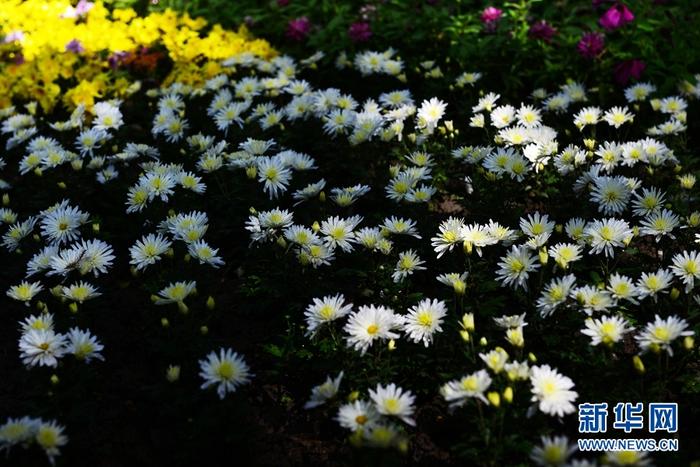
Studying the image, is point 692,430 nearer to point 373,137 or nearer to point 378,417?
point 378,417

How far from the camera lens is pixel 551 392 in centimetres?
259

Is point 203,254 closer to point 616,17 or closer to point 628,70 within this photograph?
point 628,70

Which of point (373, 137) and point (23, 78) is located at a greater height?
point (23, 78)

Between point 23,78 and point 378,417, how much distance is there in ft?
15.1

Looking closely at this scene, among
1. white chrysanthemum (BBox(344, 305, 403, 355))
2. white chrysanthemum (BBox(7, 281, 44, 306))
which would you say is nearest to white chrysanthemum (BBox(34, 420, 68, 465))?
white chrysanthemum (BBox(7, 281, 44, 306))

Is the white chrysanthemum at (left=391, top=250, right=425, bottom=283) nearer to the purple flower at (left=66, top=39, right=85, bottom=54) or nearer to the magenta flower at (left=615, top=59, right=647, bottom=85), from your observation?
the magenta flower at (left=615, top=59, right=647, bottom=85)

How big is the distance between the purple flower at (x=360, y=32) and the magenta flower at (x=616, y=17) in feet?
5.92

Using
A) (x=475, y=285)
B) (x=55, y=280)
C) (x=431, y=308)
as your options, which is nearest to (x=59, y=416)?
(x=55, y=280)

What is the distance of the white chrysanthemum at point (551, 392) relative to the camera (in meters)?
2.55

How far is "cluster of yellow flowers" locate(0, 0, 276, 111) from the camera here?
5.72 metres

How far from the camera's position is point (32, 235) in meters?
3.96

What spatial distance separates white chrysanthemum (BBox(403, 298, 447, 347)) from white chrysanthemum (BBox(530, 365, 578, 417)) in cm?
46

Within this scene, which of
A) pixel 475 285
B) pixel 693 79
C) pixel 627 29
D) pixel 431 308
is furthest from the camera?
pixel 627 29

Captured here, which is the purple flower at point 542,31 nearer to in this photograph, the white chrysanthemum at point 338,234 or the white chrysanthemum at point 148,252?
the white chrysanthemum at point 338,234
